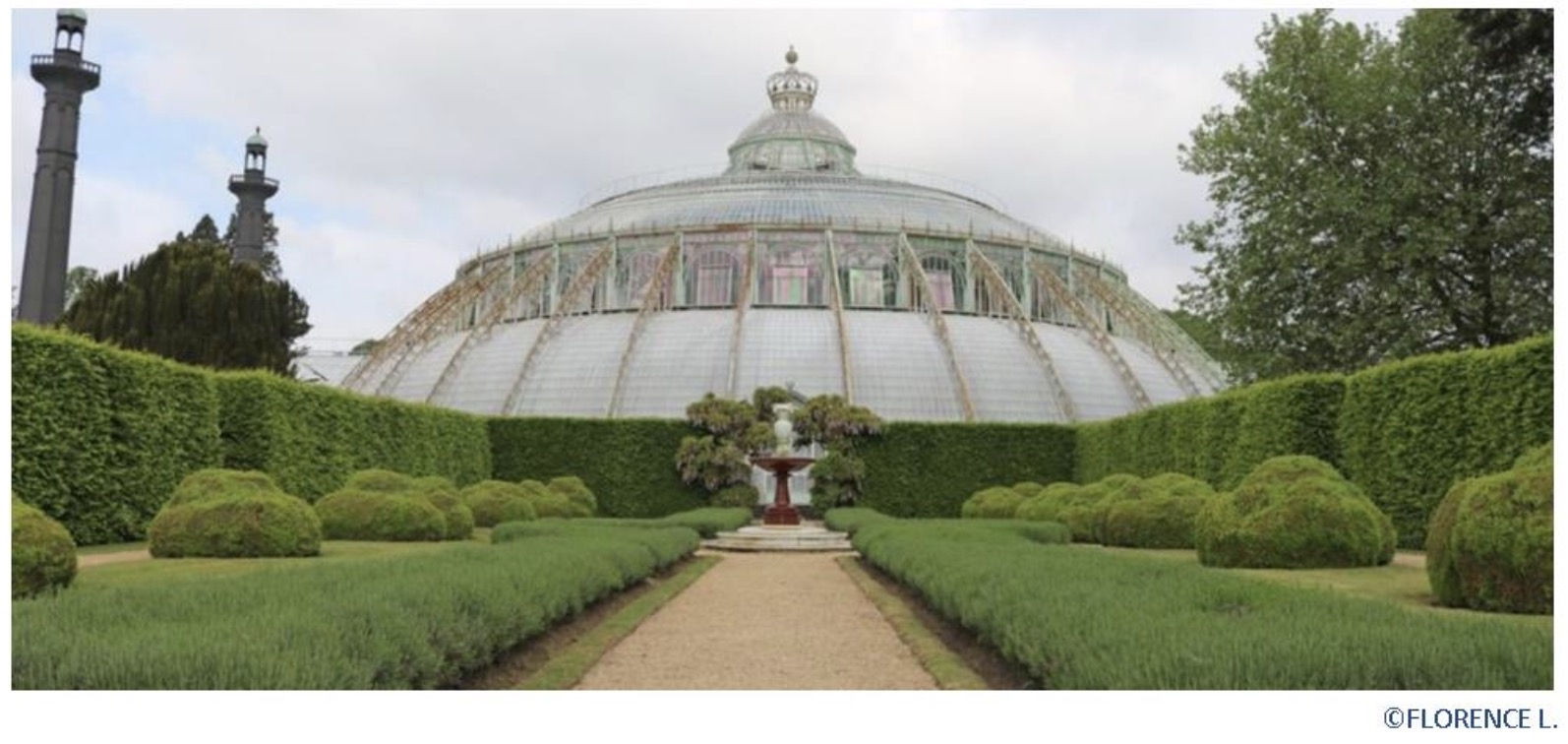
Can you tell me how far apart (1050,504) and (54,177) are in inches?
1600

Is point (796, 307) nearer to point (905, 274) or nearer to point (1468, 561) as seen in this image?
point (905, 274)

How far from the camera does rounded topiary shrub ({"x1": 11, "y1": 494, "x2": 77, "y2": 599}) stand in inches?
414

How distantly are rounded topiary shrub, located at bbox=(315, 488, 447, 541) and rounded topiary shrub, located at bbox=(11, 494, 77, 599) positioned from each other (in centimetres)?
973

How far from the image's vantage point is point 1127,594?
27.3 feet

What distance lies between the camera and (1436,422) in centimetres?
1973

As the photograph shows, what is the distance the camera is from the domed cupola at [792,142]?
5794 cm

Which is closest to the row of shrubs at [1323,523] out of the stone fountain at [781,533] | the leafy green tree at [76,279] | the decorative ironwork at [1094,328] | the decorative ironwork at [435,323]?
the stone fountain at [781,533]

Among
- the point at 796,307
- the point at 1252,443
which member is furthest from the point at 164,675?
the point at 796,307

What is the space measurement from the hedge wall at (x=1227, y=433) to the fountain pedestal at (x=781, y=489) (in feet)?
30.8

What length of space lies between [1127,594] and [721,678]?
121 inches

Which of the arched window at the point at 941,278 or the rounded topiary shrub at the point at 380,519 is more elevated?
the arched window at the point at 941,278

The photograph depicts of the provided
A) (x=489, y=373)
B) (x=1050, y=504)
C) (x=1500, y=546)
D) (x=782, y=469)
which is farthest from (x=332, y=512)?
(x=489, y=373)

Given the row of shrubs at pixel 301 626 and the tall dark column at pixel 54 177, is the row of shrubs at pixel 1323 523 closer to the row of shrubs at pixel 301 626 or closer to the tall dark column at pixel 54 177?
the row of shrubs at pixel 301 626

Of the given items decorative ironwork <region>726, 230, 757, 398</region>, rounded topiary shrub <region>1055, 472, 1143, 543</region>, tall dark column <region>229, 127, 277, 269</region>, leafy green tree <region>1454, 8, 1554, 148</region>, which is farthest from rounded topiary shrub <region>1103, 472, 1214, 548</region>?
tall dark column <region>229, 127, 277, 269</region>
